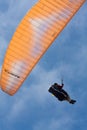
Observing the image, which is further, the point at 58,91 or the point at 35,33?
the point at 58,91

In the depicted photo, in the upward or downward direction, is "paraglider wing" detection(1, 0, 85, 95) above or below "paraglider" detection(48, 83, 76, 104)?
above

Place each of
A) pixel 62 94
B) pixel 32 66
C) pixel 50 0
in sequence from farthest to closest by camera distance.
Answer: pixel 62 94, pixel 32 66, pixel 50 0

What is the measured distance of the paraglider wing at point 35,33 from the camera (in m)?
40.1

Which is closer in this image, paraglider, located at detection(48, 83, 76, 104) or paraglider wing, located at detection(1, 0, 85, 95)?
paraglider wing, located at detection(1, 0, 85, 95)

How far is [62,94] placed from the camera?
1810 inches

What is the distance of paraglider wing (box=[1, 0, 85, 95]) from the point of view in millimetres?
40094

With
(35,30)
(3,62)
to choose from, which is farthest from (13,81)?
(35,30)

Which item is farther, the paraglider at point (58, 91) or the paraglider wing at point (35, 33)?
the paraglider at point (58, 91)

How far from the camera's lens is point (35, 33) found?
4125 centimetres

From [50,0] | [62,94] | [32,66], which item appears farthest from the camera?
[62,94]

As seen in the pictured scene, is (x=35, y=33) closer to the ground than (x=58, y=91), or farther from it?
farther from it

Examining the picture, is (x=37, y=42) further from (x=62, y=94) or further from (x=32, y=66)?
(x=62, y=94)

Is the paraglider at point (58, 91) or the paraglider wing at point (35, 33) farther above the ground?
the paraglider wing at point (35, 33)

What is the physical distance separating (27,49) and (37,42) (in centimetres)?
99
